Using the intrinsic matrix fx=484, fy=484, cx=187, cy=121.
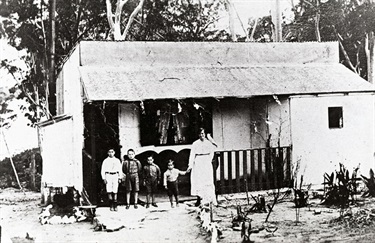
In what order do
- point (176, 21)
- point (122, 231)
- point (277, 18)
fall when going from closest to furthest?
point (122, 231) → point (277, 18) → point (176, 21)

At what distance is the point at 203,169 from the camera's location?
9.81 metres

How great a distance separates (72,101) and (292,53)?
232 inches

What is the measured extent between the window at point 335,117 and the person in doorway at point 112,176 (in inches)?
222

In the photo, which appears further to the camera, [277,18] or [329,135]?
[277,18]

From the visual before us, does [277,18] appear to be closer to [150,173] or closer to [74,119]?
[74,119]

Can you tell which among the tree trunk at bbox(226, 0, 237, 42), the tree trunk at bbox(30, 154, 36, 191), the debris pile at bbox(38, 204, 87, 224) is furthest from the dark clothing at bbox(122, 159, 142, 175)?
the tree trunk at bbox(226, 0, 237, 42)

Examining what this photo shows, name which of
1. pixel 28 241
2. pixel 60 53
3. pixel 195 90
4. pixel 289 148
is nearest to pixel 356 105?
pixel 289 148

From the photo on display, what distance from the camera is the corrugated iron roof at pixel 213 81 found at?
10.3 m

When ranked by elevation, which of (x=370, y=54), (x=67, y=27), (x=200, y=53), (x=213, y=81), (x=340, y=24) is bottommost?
(x=213, y=81)

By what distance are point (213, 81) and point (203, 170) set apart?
8.01 feet

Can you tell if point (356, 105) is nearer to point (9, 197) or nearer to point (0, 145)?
point (9, 197)

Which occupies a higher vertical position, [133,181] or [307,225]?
[133,181]

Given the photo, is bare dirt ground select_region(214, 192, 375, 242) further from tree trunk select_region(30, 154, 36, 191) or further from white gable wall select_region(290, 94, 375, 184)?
tree trunk select_region(30, 154, 36, 191)

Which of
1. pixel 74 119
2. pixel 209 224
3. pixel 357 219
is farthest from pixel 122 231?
pixel 74 119
